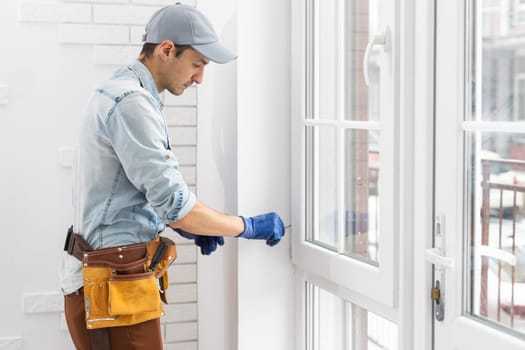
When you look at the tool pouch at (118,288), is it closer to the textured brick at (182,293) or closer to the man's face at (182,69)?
the man's face at (182,69)

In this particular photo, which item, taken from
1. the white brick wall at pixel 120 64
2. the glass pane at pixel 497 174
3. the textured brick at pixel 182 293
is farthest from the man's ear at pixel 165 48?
the textured brick at pixel 182 293

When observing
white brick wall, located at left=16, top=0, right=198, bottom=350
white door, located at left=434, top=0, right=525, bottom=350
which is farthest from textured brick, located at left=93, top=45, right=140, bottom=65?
white door, located at left=434, top=0, right=525, bottom=350

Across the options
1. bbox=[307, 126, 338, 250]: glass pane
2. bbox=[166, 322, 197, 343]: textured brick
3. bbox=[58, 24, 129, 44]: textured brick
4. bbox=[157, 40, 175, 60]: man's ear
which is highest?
bbox=[58, 24, 129, 44]: textured brick

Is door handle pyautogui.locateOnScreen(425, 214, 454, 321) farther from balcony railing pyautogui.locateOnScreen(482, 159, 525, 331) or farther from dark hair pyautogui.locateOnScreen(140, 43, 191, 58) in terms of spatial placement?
dark hair pyautogui.locateOnScreen(140, 43, 191, 58)

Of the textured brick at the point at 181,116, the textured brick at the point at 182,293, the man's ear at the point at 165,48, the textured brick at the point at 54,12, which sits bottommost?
the textured brick at the point at 182,293

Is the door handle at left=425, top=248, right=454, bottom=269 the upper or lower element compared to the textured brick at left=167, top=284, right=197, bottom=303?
upper

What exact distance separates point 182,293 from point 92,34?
1.08 metres

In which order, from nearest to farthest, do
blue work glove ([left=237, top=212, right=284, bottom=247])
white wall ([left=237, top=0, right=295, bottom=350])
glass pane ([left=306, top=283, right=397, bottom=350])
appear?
glass pane ([left=306, top=283, right=397, bottom=350]) → blue work glove ([left=237, top=212, right=284, bottom=247]) → white wall ([left=237, top=0, right=295, bottom=350])

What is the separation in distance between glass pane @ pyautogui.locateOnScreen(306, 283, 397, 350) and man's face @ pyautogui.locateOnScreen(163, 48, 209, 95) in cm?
83

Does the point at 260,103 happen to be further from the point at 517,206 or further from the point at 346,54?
the point at 517,206

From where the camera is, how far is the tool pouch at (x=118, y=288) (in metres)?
2.11

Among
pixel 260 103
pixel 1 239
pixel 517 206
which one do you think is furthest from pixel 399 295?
pixel 1 239

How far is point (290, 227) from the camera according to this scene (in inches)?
102

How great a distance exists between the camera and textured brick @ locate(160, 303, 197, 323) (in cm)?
301
